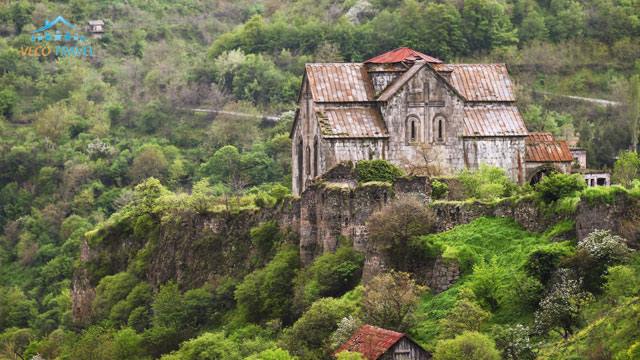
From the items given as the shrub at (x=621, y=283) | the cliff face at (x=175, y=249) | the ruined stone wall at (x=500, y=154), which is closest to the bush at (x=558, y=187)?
the shrub at (x=621, y=283)

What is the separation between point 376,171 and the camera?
58.5m

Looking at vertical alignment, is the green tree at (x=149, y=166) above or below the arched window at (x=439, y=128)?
below

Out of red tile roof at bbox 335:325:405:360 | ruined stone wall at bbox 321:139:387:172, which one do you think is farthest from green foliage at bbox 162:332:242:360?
ruined stone wall at bbox 321:139:387:172

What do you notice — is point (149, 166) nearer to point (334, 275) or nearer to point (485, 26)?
point (485, 26)

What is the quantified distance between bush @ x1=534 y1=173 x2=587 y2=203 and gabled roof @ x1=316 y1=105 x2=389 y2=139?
533 inches

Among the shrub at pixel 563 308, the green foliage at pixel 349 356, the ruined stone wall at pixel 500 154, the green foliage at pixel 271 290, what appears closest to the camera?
the green foliage at pixel 349 356

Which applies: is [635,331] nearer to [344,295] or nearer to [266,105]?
[344,295]

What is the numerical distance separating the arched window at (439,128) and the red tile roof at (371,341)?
17594 mm

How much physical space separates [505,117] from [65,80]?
55.9 m

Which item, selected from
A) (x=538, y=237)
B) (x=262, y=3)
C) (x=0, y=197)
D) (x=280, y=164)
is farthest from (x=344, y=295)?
(x=262, y=3)

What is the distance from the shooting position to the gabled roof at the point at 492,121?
6712 cm

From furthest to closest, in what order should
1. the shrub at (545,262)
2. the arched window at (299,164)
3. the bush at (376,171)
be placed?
the arched window at (299,164) < the bush at (376,171) < the shrub at (545,262)

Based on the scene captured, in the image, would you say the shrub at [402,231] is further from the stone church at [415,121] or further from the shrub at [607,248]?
the stone church at [415,121]

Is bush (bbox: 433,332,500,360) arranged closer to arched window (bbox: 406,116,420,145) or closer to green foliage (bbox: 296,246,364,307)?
green foliage (bbox: 296,246,364,307)
